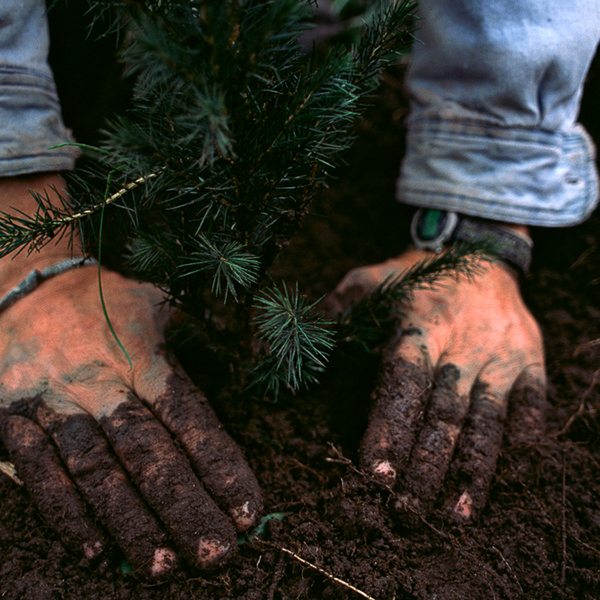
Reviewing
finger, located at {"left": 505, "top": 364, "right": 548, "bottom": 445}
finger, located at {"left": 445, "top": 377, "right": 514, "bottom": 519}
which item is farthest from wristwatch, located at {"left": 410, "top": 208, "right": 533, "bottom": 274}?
finger, located at {"left": 445, "top": 377, "right": 514, "bottom": 519}

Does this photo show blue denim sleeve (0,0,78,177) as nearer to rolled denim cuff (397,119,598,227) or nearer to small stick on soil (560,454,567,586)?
rolled denim cuff (397,119,598,227)

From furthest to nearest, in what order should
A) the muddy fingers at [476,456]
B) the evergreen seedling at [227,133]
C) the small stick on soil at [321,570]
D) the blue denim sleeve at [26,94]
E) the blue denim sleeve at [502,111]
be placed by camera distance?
the blue denim sleeve at [502,111], the blue denim sleeve at [26,94], the muddy fingers at [476,456], the small stick on soil at [321,570], the evergreen seedling at [227,133]

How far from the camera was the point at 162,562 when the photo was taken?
1145 mm

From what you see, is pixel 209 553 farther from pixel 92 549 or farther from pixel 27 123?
pixel 27 123

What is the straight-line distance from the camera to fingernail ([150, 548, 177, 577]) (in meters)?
1.14

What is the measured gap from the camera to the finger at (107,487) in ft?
3.77

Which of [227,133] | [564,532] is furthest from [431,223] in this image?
[227,133]

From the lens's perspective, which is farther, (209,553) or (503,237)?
(503,237)

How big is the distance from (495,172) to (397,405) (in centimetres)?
109

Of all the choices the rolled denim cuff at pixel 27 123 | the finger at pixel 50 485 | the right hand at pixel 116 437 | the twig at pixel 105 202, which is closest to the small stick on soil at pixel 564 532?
the right hand at pixel 116 437

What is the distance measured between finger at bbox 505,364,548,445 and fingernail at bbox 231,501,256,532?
88 centimetres

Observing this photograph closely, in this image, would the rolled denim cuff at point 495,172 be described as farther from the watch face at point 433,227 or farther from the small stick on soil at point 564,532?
the small stick on soil at point 564,532

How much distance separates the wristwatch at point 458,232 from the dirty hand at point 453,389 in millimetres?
116

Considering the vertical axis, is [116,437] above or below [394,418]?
above
